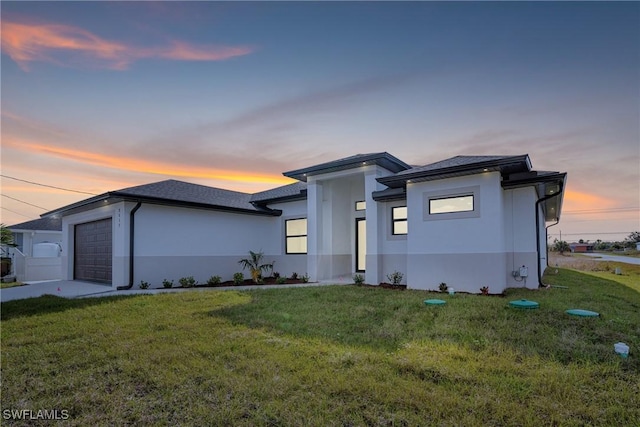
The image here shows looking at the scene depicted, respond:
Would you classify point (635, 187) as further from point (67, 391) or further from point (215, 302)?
point (67, 391)

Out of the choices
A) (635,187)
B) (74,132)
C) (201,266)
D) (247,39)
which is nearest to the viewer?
(247,39)

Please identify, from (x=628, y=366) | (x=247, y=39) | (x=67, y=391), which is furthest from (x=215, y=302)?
(x=628, y=366)

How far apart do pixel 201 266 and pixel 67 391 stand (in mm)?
9639

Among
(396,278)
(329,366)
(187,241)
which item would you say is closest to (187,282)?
(187,241)

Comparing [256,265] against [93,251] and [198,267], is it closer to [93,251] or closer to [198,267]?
[198,267]

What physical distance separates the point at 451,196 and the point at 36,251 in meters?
23.8

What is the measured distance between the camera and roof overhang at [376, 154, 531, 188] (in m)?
8.88

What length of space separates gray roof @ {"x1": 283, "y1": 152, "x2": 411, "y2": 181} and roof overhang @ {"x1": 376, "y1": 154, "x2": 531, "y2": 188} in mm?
1022

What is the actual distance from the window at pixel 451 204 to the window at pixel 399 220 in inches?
54.6

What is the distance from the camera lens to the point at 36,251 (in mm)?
20094

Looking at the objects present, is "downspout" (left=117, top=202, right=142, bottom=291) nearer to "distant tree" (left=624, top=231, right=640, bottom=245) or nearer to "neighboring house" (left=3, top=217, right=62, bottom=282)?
"neighboring house" (left=3, top=217, right=62, bottom=282)

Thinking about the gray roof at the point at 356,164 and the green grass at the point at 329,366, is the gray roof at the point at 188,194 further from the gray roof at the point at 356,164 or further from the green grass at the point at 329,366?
the green grass at the point at 329,366

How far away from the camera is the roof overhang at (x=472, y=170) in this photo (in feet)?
29.1

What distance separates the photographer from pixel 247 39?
364 inches
